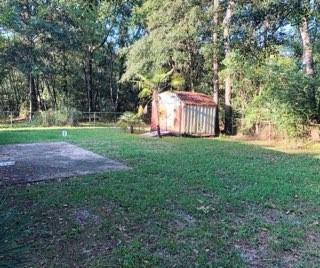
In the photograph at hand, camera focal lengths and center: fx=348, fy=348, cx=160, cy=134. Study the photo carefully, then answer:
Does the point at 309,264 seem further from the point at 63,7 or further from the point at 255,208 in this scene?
the point at 63,7

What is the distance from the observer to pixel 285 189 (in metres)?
5.58

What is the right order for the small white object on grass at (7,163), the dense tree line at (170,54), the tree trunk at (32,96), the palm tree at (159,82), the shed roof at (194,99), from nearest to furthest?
the dense tree line at (170,54) → the small white object on grass at (7,163) → the shed roof at (194,99) → the palm tree at (159,82) → the tree trunk at (32,96)

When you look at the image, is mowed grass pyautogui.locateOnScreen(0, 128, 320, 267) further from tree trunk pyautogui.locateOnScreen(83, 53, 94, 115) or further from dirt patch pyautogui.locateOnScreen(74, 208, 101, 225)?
tree trunk pyautogui.locateOnScreen(83, 53, 94, 115)

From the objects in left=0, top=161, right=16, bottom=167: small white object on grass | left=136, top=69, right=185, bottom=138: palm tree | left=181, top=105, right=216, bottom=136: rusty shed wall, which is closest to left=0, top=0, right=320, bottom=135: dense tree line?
left=136, top=69, right=185, bottom=138: palm tree

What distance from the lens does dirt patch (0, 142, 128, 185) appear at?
629cm

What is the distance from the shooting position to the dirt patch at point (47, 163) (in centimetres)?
629

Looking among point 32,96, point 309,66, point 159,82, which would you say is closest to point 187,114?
point 159,82

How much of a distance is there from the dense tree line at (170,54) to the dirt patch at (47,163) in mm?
3009

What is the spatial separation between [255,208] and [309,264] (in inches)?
59.9

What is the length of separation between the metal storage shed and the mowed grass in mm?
6973

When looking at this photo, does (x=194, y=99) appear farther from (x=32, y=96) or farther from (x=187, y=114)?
(x=32, y=96)

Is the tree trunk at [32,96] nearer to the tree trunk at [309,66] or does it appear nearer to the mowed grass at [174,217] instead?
the tree trunk at [309,66]

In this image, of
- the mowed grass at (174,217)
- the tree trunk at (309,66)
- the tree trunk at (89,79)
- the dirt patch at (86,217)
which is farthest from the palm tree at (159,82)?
the dirt patch at (86,217)

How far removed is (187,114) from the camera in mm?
14188
